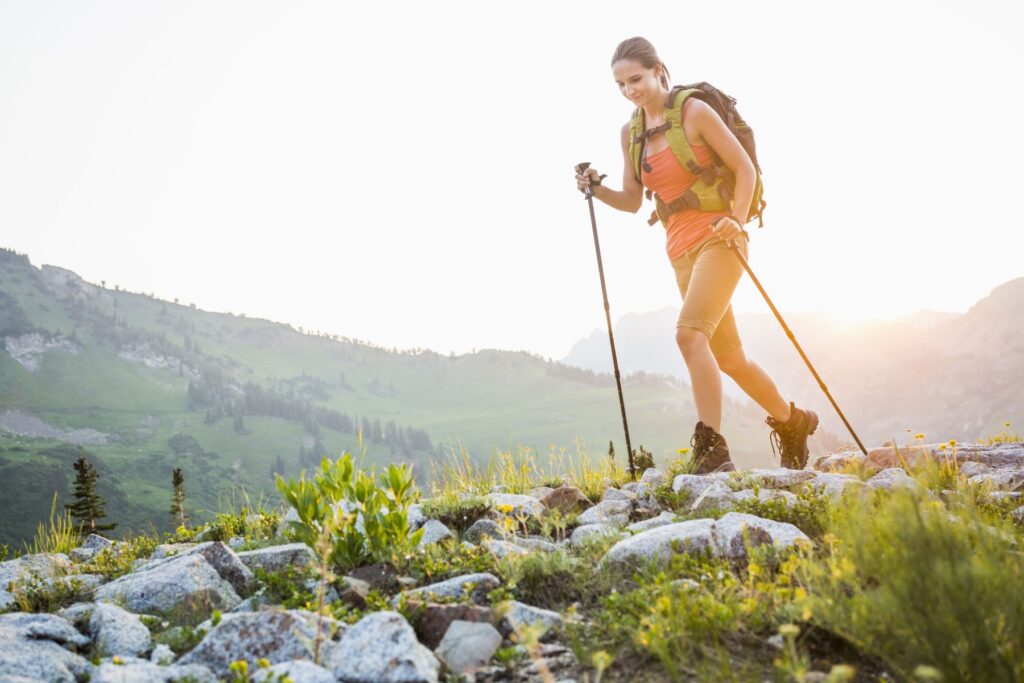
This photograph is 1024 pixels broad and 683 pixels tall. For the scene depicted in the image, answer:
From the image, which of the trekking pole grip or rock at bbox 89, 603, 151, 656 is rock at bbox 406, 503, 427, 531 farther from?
the trekking pole grip

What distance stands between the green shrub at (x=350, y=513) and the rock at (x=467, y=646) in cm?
115

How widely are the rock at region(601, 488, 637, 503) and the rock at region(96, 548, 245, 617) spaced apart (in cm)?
311

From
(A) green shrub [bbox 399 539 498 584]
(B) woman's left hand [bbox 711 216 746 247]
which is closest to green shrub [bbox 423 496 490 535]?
(A) green shrub [bbox 399 539 498 584]

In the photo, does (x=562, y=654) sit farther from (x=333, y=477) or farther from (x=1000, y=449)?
(x=1000, y=449)

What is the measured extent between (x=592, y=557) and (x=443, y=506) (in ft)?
6.94

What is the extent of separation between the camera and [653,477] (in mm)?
7059

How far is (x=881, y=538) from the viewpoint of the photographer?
2902mm

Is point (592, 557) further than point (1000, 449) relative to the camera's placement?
No

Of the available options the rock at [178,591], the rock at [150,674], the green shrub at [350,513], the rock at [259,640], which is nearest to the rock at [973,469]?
the green shrub at [350,513]

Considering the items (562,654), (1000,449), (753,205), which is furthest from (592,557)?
(1000,449)

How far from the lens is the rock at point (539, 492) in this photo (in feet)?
21.6

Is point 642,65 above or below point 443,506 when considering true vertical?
above

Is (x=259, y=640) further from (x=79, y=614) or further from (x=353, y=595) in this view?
(x=79, y=614)

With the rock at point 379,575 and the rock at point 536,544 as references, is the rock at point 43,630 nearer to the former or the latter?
the rock at point 379,575
